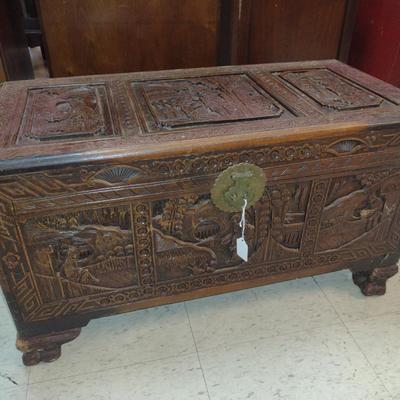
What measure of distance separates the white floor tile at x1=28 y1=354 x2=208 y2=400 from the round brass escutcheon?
1.60 feet

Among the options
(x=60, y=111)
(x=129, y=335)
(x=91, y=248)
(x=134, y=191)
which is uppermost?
(x=60, y=111)

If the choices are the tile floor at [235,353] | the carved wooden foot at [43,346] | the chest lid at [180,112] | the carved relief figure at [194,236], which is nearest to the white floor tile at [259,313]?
the tile floor at [235,353]

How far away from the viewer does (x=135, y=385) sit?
1.09m

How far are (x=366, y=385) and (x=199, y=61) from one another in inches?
60.2

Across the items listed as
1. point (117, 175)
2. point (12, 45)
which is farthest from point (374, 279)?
point (12, 45)

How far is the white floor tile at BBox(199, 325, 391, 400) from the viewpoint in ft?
3.51

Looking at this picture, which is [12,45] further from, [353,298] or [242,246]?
[353,298]

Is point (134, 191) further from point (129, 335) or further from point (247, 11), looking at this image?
point (247, 11)

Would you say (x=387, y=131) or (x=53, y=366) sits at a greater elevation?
(x=387, y=131)

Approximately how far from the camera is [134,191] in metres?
0.93

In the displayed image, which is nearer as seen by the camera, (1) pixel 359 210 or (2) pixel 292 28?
(1) pixel 359 210

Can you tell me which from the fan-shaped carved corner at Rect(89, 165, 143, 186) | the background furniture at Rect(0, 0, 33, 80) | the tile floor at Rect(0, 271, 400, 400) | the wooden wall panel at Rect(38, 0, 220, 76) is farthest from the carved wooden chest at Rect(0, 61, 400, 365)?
the background furniture at Rect(0, 0, 33, 80)

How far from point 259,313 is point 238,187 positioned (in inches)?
20.5

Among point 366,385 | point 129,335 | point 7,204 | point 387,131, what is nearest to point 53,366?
point 129,335
